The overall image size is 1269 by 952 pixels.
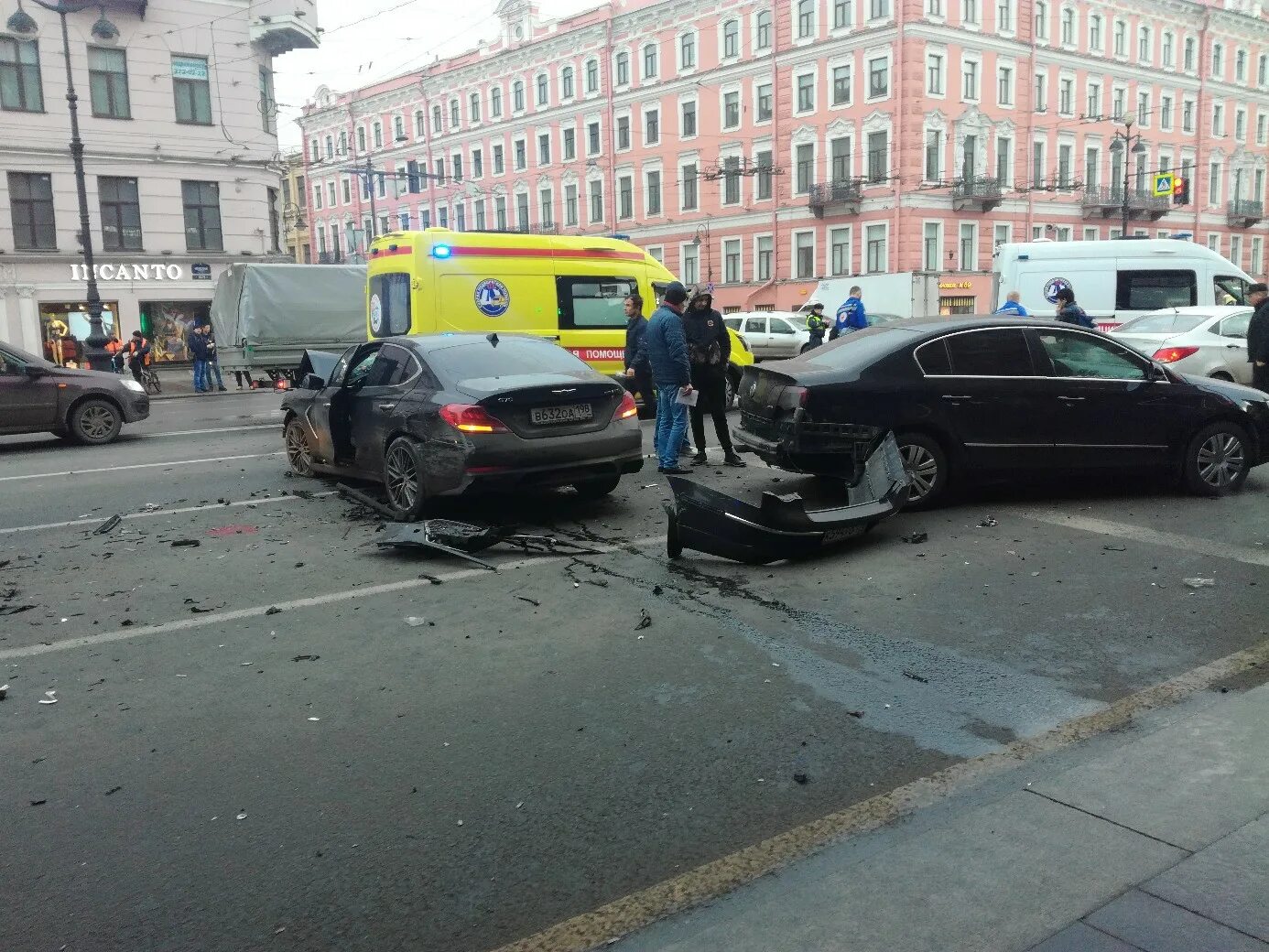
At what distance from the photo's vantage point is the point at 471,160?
6162 cm

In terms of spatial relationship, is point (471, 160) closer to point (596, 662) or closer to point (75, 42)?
point (75, 42)

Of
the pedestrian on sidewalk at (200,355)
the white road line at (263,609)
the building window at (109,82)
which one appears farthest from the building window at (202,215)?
the white road line at (263,609)

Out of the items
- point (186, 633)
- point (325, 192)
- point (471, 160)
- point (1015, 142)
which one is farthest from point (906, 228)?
point (325, 192)

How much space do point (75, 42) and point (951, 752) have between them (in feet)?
118

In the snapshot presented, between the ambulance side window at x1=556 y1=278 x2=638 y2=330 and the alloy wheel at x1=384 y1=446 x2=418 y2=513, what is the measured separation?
7025mm

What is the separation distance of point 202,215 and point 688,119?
1008 inches

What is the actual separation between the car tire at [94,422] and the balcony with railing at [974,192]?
3802 cm

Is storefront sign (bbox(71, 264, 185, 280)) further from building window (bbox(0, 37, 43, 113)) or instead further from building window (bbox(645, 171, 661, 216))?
building window (bbox(645, 171, 661, 216))

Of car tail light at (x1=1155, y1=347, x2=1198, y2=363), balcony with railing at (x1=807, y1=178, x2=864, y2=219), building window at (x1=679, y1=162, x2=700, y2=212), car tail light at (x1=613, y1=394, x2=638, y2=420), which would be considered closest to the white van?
car tail light at (x1=1155, y1=347, x2=1198, y2=363)

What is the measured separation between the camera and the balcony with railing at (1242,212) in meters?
55.7

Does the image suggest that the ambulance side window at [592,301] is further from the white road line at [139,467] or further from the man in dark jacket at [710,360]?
the man in dark jacket at [710,360]

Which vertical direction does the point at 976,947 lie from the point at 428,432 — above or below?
below

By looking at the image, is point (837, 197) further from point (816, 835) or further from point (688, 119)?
point (816, 835)

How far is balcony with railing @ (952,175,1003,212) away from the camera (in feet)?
145
